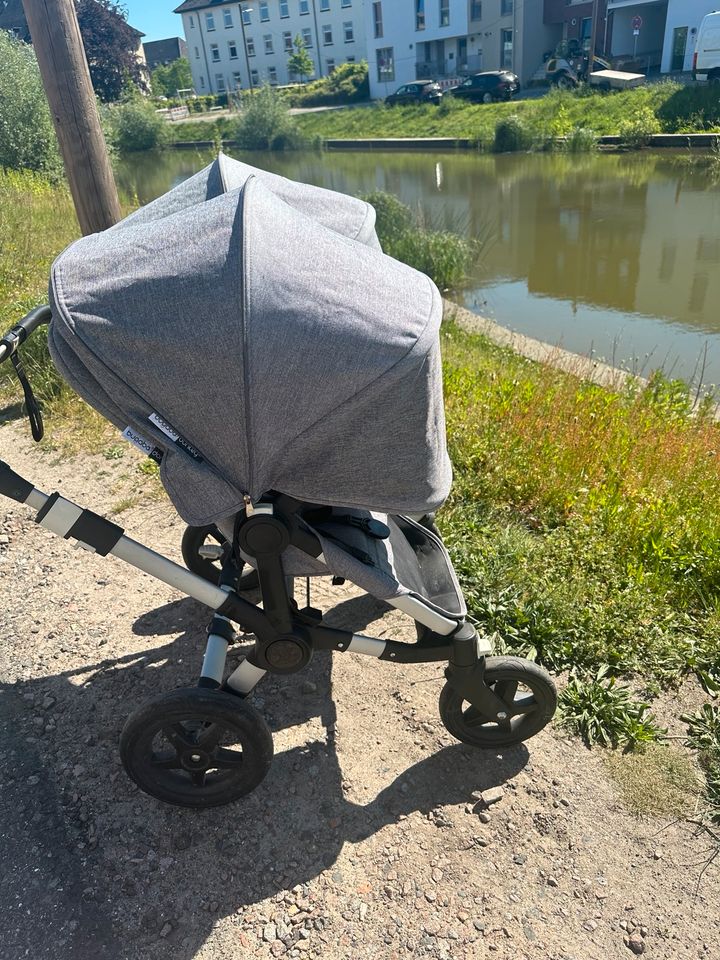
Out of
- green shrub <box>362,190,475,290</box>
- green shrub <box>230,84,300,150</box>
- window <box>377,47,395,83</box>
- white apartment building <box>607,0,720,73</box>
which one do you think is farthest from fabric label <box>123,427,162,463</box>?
window <box>377,47,395,83</box>

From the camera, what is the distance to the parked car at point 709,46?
2592cm

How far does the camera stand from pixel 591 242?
45.2ft

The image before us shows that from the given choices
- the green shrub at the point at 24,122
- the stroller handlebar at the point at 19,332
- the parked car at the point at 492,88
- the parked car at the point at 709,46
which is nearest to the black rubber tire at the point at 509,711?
the stroller handlebar at the point at 19,332

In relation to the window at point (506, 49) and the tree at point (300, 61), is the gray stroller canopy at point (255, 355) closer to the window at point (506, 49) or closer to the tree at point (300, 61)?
the window at point (506, 49)

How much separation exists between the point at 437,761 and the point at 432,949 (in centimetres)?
68

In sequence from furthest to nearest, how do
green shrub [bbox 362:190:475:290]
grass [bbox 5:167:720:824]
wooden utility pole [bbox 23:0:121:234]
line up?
green shrub [bbox 362:190:475:290] < wooden utility pole [bbox 23:0:121:234] < grass [bbox 5:167:720:824]

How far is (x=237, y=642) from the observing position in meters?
3.19

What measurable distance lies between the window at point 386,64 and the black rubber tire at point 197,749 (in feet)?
177

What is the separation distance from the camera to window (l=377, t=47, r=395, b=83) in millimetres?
48156

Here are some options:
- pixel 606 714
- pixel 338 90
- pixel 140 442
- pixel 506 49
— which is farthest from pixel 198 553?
pixel 338 90

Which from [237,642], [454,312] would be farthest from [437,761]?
[454,312]

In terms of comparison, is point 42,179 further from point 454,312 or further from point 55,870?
point 55,870

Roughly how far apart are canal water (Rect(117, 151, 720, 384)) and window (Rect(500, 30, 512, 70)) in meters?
23.1

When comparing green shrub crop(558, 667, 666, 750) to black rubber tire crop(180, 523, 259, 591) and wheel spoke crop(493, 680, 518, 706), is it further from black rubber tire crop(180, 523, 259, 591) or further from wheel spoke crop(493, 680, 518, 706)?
black rubber tire crop(180, 523, 259, 591)
